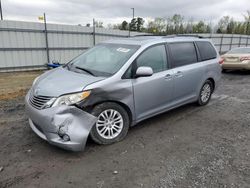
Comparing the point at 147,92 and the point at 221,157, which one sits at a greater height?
the point at 147,92

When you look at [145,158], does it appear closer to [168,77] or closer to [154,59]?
[168,77]

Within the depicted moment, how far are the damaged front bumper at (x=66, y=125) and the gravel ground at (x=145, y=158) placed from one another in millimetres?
273

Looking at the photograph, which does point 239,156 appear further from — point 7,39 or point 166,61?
point 7,39

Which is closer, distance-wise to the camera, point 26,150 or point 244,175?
point 244,175

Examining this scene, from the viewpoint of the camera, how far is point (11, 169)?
8.95 ft

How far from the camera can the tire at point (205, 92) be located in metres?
5.18

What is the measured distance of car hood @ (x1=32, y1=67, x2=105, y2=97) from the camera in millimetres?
2969

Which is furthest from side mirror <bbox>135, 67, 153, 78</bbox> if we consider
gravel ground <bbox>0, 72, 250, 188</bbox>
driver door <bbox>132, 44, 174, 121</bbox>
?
gravel ground <bbox>0, 72, 250, 188</bbox>

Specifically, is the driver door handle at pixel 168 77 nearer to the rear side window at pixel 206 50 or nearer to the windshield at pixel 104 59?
the windshield at pixel 104 59

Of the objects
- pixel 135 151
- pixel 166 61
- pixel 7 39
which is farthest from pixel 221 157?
pixel 7 39

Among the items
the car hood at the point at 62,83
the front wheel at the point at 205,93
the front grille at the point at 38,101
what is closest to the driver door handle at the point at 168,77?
the car hood at the point at 62,83

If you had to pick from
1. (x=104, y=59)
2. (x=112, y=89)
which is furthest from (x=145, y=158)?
(x=104, y=59)

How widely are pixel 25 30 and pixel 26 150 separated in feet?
27.8

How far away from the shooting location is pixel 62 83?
10.4 ft
